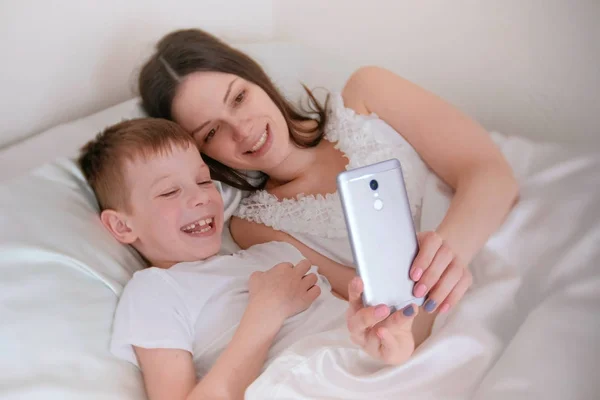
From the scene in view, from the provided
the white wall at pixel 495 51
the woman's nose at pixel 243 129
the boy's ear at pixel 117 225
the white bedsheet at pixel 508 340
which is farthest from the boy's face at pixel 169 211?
the white wall at pixel 495 51

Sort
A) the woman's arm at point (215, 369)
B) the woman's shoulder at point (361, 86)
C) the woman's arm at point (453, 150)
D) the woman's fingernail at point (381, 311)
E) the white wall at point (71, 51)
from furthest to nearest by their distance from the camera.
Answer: the woman's shoulder at point (361, 86)
the white wall at point (71, 51)
the woman's arm at point (453, 150)
the woman's arm at point (215, 369)
the woman's fingernail at point (381, 311)

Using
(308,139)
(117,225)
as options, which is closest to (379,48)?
(308,139)

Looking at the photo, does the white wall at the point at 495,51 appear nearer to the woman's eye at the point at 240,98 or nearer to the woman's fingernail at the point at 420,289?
the woman's eye at the point at 240,98

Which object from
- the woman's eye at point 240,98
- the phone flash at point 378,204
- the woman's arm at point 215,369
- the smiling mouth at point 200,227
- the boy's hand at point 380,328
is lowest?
the woman's arm at point 215,369

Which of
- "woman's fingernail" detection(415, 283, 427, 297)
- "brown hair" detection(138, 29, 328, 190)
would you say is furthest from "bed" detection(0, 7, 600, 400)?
"brown hair" detection(138, 29, 328, 190)

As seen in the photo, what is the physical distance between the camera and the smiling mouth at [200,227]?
93 cm

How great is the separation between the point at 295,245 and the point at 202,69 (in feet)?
1.27

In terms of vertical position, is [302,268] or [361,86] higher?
[361,86]

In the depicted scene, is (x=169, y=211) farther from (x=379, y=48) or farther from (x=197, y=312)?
(x=379, y=48)

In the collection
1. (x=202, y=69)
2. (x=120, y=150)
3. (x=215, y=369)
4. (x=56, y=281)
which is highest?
(x=202, y=69)

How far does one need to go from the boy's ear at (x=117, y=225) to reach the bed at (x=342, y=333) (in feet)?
0.07

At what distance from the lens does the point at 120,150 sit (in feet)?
3.08

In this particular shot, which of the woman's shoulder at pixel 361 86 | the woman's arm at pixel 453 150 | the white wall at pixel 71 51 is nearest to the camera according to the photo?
the woman's arm at pixel 453 150

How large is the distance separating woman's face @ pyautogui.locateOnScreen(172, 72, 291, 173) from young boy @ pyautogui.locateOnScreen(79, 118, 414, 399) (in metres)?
0.06
